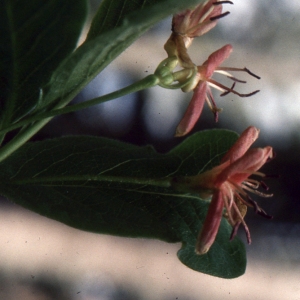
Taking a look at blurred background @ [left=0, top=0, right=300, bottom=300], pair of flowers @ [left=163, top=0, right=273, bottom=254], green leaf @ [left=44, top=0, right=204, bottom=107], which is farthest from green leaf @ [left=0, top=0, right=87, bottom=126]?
blurred background @ [left=0, top=0, right=300, bottom=300]

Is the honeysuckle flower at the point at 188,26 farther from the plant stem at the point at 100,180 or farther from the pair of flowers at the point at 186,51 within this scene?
the plant stem at the point at 100,180

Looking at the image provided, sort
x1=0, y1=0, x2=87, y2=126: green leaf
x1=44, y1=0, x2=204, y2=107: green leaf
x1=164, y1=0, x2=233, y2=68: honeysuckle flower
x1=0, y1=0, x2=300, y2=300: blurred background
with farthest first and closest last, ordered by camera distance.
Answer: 1. x1=0, y1=0, x2=300, y2=300: blurred background
2. x1=164, y1=0, x2=233, y2=68: honeysuckle flower
3. x1=0, y1=0, x2=87, y2=126: green leaf
4. x1=44, y1=0, x2=204, y2=107: green leaf

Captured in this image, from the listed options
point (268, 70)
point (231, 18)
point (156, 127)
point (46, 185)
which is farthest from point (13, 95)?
point (268, 70)

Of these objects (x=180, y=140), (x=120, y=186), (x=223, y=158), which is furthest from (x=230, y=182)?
(x=180, y=140)

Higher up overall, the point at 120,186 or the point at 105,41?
the point at 105,41

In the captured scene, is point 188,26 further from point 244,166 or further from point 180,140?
point 180,140

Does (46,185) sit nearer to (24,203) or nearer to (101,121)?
(24,203)

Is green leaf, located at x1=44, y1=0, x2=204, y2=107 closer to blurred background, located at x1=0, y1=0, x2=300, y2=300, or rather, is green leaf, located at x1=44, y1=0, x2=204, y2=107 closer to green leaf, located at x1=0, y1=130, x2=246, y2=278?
green leaf, located at x1=0, y1=130, x2=246, y2=278
